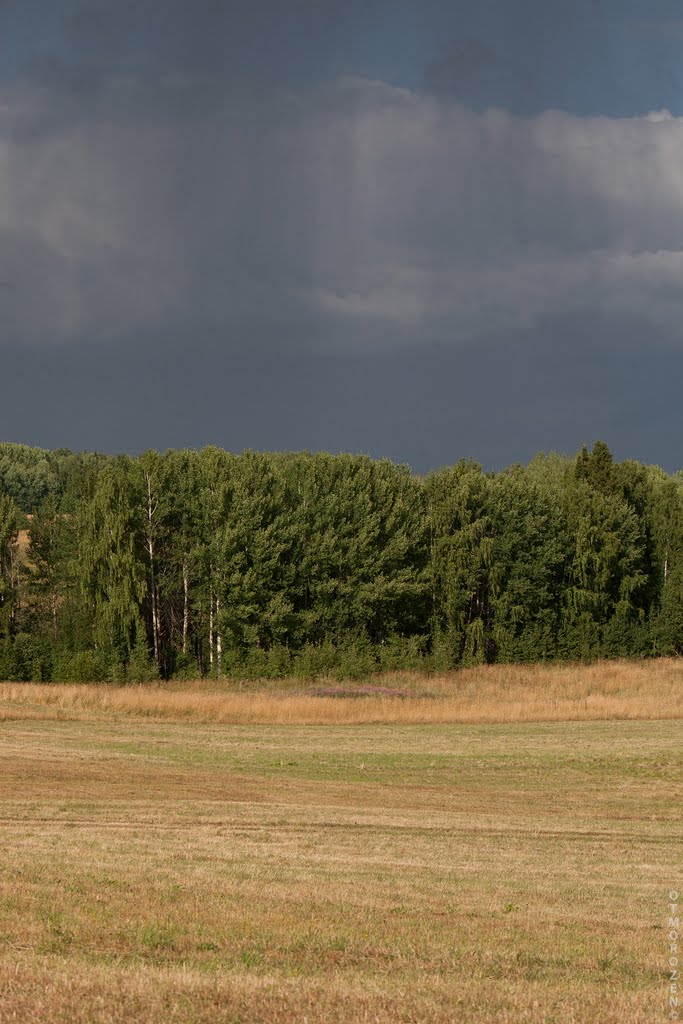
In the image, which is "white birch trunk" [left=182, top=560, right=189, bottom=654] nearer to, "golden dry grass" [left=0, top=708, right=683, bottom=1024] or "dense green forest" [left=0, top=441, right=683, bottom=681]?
"dense green forest" [left=0, top=441, right=683, bottom=681]

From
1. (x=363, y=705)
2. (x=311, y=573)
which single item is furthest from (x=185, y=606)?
(x=363, y=705)

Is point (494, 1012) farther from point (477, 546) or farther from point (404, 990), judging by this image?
point (477, 546)

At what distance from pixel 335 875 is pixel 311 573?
48.9 m

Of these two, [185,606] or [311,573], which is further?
[311,573]

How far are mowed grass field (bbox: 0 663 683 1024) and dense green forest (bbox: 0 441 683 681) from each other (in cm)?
2482

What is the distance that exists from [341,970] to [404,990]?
902 mm

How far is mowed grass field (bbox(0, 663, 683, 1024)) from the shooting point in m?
8.46

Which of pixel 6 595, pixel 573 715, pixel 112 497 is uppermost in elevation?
pixel 112 497

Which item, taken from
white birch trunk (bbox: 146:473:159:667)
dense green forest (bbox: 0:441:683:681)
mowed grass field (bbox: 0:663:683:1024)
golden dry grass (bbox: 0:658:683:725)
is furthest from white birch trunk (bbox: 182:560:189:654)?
mowed grass field (bbox: 0:663:683:1024)

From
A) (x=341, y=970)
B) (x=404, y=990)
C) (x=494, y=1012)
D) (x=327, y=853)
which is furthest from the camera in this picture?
(x=327, y=853)

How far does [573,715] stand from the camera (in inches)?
1652

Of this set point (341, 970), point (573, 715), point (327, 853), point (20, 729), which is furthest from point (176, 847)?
point (573, 715)

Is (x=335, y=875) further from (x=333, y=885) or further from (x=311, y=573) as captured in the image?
(x=311, y=573)

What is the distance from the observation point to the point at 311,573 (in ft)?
209
